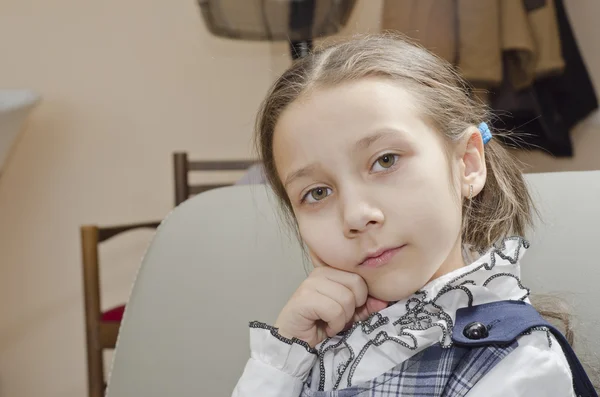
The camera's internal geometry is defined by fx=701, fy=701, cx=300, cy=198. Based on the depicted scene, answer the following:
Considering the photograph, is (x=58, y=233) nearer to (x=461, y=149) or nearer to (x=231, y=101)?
(x=231, y=101)

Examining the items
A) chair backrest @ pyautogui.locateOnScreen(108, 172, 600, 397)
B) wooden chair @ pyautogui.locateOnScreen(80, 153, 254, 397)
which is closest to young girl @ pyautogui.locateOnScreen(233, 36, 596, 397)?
chair backrest @ pyautogui.locateOnScreen(108, 172, 600, 397)

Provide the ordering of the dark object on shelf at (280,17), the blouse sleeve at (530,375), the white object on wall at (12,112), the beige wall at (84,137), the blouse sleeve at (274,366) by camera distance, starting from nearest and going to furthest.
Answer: the blouse sleeve at (530,375), the blouse sleeve at (274,366), the white object on wall at (12,112), the dark object on shelf at (280,17), the beige wall at (84,137)

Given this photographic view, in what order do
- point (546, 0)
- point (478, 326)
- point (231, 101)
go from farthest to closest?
point (231, 101) < point (546, 0) < point (478, 326)

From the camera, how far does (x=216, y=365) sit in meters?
0.90

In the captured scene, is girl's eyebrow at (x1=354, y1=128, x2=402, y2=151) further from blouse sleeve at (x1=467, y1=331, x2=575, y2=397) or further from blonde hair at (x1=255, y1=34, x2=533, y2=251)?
blouse sleeve at (x1=467, y1=331, x2=575, y2=397)

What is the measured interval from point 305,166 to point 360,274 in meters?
0.12

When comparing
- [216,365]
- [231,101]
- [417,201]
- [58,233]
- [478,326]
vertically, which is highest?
[417,201]

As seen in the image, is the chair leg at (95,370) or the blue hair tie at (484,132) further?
the chair leg at (95,370)

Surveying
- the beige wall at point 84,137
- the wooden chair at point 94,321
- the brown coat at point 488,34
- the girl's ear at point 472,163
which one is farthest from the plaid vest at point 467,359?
the beige wall at point 84,137

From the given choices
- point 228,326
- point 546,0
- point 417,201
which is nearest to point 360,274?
point 417,201

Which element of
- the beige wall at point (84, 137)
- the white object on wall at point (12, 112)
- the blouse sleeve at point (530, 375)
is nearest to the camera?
the blouse sleeve at point (530, 375)

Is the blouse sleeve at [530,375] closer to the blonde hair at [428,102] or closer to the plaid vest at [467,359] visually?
the plaid vest at [467,359]

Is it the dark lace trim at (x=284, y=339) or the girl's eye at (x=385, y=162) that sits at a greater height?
the girl's eye at (x=385, y=162)

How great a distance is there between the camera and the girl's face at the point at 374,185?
2.18 feet
